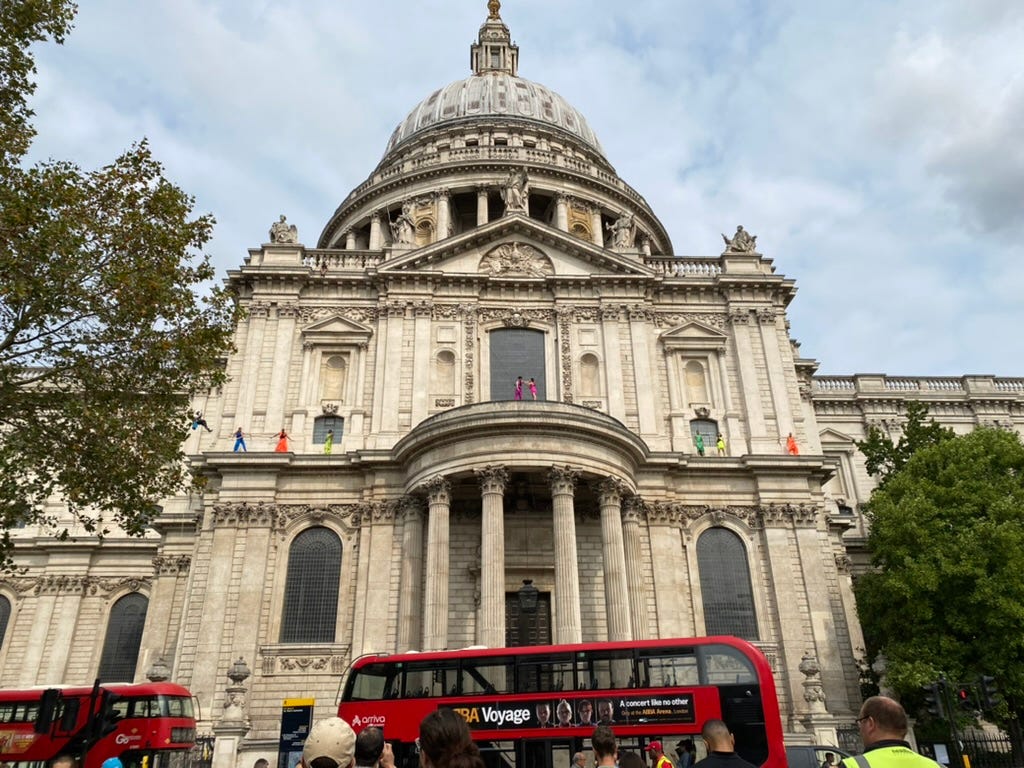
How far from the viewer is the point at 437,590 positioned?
2572cm

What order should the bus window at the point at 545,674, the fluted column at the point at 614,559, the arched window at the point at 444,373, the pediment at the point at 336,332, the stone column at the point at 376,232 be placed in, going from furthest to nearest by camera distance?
the stone column at the point at 376,232, the pediment at the point at 336,332, the arched window at the point at 444,373, the fluted column at the point at 614,559, the bus window at the point at 545,674

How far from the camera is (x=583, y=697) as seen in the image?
59.0ft

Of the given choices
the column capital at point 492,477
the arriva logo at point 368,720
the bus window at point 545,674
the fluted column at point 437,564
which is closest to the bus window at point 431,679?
the arriva logo at point 368,720

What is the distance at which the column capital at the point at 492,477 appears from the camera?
26.5 m

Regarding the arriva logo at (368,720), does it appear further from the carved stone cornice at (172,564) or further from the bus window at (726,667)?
the carved stone cornice at (172,564)

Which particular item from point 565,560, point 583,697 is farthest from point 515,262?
point 583,697

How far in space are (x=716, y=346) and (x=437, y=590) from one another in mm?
16764

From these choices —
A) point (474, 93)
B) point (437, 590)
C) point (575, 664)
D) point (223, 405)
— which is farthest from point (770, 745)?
point (474, 93)

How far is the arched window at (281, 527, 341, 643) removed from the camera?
92.4 ft

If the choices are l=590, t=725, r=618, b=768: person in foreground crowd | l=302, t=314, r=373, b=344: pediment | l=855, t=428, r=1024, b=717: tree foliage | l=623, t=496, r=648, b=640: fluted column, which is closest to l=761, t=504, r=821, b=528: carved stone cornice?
l=855, t=428, r=1024, b=717: tree foliage

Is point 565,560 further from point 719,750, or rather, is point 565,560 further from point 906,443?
point 906,443

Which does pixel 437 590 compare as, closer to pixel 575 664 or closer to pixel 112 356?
pixel 575 664

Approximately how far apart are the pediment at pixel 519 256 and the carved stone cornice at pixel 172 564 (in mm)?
16112

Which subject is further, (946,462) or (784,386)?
(784,386)
